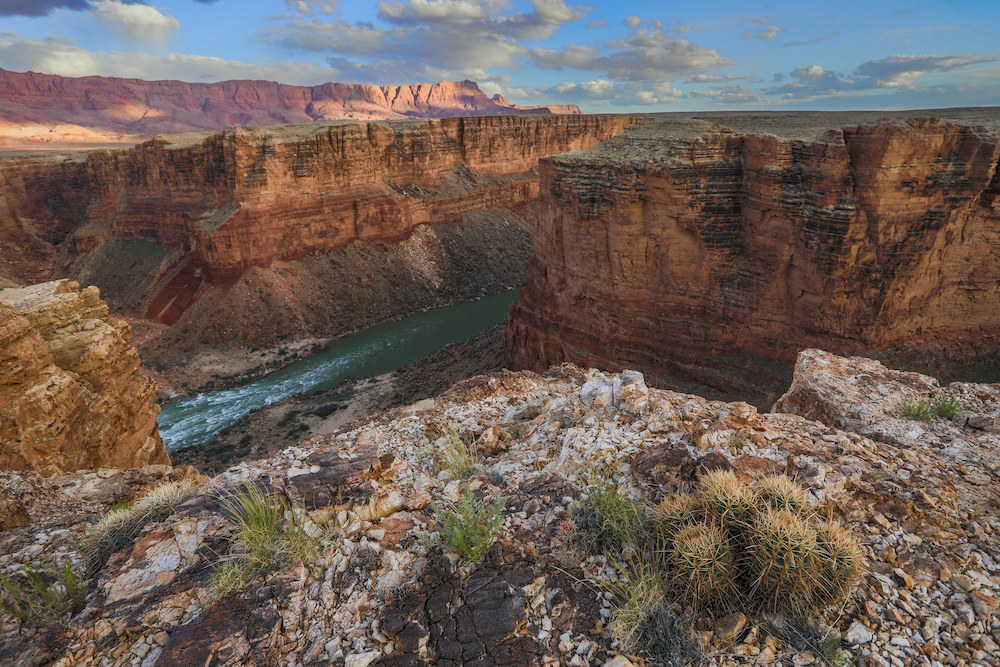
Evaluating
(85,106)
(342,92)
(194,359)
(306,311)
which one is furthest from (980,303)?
(342,92)

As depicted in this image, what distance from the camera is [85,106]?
96625 millimetres

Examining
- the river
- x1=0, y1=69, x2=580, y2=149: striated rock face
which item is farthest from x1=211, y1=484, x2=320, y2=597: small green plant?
x1=0, y1=69, x2=580, y2=149: striated rock face

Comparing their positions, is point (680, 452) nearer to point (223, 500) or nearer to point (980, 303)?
point (223, 500)

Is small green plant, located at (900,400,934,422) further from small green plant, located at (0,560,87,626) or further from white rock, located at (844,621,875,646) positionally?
small green plant, located at (0,560,87,626)

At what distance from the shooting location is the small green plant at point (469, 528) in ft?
12.3

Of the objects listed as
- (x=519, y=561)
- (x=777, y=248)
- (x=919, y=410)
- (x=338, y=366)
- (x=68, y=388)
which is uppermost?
(x=777, y=248)

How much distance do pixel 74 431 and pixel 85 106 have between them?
404 feet

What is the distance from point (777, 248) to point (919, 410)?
1036cm

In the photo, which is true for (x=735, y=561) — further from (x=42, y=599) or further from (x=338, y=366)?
(x=338, y=366)

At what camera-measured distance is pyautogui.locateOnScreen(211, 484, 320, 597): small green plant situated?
3579 mm

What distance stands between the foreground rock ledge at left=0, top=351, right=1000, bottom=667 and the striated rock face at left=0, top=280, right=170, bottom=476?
8.01 feet

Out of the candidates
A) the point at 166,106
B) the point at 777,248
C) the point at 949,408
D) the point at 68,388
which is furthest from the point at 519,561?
the point at 166,106

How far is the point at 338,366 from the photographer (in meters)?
29.7

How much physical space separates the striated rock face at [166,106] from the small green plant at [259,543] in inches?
3732
